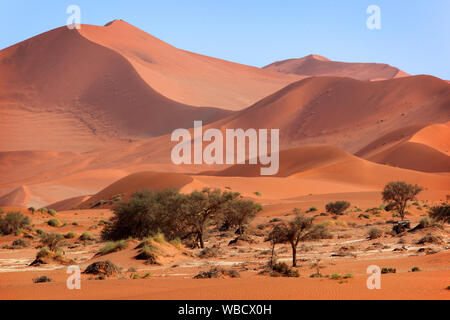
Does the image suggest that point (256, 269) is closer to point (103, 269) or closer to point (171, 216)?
point (103, 269)

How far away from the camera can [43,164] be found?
8875cm

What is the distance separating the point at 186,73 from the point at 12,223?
371 feet

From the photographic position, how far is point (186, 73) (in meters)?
142

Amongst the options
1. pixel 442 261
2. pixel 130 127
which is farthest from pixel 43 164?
pixel 442 261

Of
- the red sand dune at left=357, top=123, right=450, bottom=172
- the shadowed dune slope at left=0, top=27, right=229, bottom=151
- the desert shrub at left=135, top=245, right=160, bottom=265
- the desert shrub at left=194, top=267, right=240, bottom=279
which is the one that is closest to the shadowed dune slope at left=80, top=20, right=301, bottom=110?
the shadowed dune slope at left=0, top=27, right=229, bottom=151

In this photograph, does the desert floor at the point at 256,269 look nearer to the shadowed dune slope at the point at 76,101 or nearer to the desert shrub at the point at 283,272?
the desert shrub at the point at 283,272

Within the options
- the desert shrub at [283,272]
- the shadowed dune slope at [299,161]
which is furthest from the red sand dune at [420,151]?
the desert shrub at [283,272]

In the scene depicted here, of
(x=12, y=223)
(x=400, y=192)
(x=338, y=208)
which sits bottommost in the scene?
(x=12, y=223)

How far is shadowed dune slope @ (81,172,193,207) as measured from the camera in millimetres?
47812

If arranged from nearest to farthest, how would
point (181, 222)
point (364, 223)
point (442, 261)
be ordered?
point (442, 261) → point (181, 222) → point (364, 223)

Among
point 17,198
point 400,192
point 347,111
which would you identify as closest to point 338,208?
point 400,192

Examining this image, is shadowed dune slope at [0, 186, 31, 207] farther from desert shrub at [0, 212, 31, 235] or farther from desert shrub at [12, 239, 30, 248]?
desert shrub at [12, 239, 30, 248]
